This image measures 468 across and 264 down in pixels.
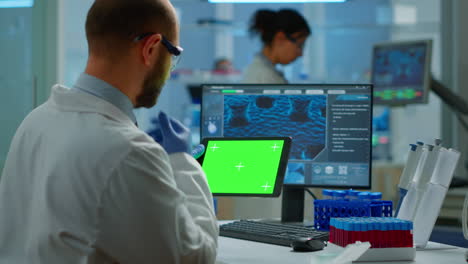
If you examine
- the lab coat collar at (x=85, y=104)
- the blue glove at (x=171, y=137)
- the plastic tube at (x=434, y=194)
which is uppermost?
the lab coat collar at (x=85, y=104)

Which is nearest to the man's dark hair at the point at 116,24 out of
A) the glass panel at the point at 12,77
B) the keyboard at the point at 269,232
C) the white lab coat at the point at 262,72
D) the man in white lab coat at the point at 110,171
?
the man in white lab coat at the point at 110,171

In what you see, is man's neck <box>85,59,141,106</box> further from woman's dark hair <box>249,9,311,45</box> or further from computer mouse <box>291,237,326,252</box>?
woman's dark hair <box>249,9,311,45</box>

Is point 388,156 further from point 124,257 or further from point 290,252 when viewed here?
point 124,257

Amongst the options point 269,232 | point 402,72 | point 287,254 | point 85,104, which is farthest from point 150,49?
point 402,72

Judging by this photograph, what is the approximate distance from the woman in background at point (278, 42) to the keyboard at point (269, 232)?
1.50 meters

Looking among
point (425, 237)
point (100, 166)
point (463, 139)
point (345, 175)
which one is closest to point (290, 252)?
point (425, 237)

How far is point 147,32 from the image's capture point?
1.46m

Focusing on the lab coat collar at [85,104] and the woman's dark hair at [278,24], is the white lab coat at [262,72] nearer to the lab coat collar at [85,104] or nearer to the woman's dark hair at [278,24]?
the woman's dark hair at [278,24]

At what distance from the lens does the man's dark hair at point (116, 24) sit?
4.71 feet

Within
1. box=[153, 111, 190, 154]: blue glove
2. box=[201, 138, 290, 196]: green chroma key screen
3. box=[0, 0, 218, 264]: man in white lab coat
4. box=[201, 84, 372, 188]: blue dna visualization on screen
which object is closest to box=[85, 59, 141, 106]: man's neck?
box=[0, 0, 218, 264]: man in white lab coat

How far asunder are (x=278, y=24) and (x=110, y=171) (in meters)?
2.51

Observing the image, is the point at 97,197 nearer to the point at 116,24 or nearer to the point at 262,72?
the point at 116,24

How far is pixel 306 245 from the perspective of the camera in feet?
6.03

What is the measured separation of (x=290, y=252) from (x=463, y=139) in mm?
3145
